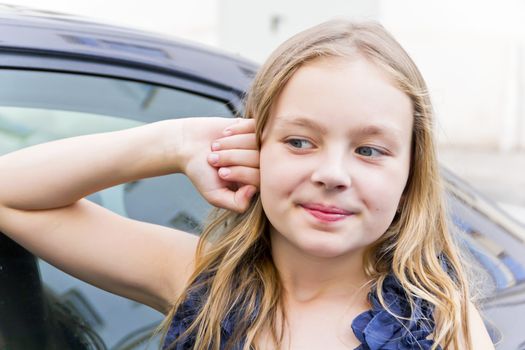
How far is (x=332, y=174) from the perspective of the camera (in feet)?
4.95

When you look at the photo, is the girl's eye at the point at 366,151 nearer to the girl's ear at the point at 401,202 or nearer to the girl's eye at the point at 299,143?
the girl's eye at the point at 299,143

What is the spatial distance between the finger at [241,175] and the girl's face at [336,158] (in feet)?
0.36

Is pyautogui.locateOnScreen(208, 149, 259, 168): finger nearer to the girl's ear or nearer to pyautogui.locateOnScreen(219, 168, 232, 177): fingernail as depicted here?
pyautogui.locateOnScreen(219, 168, 232, 177): fingernail

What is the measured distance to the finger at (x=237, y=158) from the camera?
67.3 inches

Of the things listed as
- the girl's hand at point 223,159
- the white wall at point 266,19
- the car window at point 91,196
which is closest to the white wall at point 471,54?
the white wall at point 266,19

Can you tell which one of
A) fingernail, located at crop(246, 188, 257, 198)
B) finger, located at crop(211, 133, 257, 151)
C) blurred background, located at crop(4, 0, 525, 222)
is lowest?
blurred background, located at crop(4, 0, 525, 222)

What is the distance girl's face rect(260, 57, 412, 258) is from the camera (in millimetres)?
1540

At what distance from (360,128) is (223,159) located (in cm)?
32

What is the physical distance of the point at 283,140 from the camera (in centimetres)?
161

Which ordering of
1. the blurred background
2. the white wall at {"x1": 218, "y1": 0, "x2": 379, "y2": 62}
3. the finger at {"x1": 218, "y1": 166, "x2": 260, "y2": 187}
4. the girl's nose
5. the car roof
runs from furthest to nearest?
the blurred background, the white wall at {"x1": 218, "y1": 0, "x2": 379, "y2": 62}, the car roof, the finger at {"x1": 218, "y1": 166, "x2": 260, "y2": 187}, the girl's nose

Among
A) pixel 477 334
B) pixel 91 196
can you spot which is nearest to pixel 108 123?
pixel 91 196

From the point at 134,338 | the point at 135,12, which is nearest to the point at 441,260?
the point at 134,338

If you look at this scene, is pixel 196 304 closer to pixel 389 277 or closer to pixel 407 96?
pixel 389 277

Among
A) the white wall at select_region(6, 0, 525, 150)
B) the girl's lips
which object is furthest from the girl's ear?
the white wall at select_region(6, 0, 525, 150)
